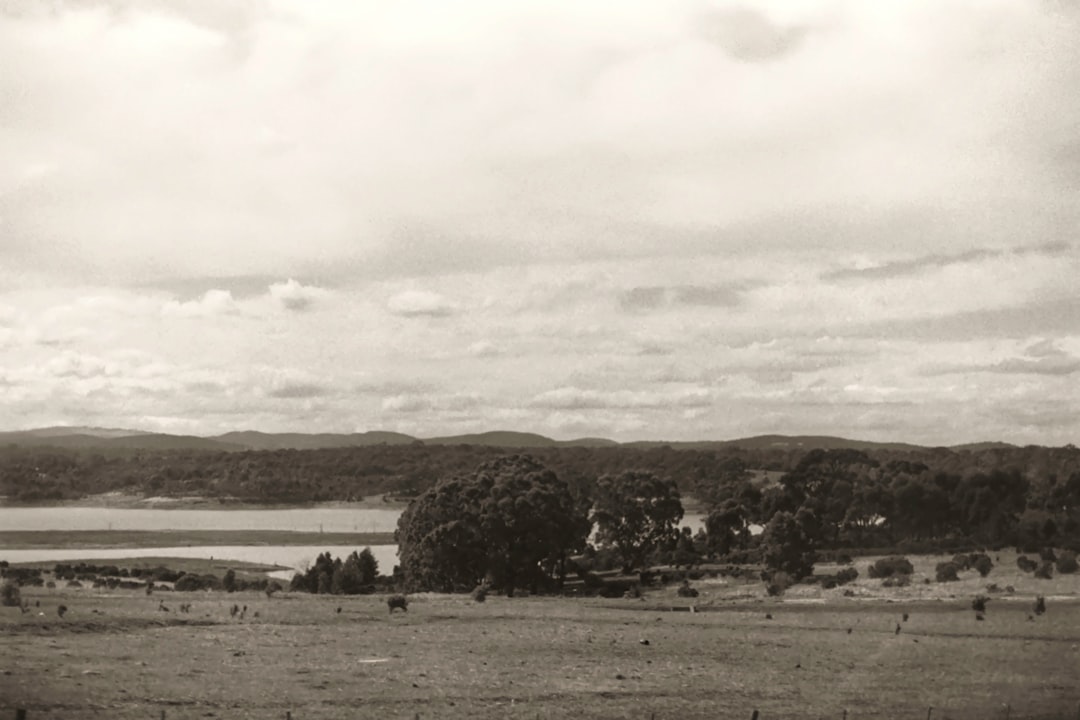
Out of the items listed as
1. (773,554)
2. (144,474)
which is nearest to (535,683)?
(773,554)

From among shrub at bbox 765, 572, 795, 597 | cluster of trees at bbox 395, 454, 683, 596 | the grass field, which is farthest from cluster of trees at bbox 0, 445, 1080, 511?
the grass field

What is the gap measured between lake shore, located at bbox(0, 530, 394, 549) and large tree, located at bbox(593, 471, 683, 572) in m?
36.2

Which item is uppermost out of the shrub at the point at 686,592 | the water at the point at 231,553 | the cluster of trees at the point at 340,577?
the cluster of trees at the point at 340,577

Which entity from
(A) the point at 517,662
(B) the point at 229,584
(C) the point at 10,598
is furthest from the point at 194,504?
(A) the point at 517,662

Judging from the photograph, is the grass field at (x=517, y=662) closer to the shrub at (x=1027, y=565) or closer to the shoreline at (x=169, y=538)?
the shrub at (x=1027, y=565)

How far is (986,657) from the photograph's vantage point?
38656mm

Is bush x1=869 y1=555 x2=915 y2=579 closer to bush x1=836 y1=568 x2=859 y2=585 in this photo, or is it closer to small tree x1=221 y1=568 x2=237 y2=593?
bush x1=836 y1=568 x2=859 y2=585

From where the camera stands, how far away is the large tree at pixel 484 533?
240 feet

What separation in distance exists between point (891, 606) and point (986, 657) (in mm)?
19277

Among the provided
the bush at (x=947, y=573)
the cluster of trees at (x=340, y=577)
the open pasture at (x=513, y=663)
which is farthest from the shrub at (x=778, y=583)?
the cluster of trees at (x=340, y=577)

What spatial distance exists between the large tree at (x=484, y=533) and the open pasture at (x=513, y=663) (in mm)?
19577

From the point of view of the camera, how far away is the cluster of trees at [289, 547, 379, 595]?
240 feet

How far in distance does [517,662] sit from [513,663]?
0.28 metres

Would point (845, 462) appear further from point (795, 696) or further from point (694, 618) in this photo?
point (795, 696)
